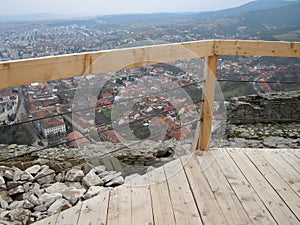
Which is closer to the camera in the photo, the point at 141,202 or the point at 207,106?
the point at 141,202

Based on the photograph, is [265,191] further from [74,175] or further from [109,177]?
[74,175]

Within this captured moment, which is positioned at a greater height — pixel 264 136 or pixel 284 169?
pixel 284 169

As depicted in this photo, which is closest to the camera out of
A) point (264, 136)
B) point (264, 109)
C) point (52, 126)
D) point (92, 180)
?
point (92, 180)

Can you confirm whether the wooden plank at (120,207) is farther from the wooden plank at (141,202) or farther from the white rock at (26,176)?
the white rock at (26,176)

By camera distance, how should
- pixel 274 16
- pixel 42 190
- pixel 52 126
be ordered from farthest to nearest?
pixel 274 16 → pixel 52 126 → pixel 42 190

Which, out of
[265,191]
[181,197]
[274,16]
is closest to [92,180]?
[181,197]

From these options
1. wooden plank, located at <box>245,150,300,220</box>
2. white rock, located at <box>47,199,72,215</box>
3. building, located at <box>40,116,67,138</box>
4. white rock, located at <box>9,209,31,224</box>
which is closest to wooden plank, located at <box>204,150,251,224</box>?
wooden plank, located at <box>245,150,300,220</box>

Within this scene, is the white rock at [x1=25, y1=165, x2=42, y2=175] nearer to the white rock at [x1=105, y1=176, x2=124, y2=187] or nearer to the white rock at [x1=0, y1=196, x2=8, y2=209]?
the white rock at [x1=0, y1=196, x2=8, y2=209]
